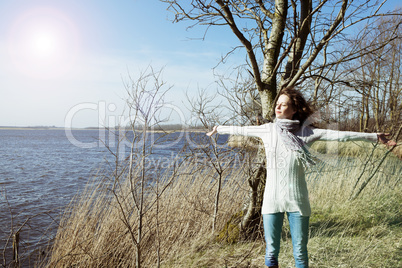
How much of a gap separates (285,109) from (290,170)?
1.59 feet

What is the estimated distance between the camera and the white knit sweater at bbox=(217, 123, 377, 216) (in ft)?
7.18

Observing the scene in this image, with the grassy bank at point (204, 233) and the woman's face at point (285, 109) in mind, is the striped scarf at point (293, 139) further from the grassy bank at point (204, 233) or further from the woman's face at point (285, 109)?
the grassy bank at point (204, 233)

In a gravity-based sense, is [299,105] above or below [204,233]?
above

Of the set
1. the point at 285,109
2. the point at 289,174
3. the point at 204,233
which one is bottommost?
the point at 204,233

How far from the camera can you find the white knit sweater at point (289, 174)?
2.19 meters

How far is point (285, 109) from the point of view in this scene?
237cm

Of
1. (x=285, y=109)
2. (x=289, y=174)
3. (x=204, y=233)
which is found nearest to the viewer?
(x=289, y=174)

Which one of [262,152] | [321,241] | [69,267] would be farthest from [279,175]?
[69,267]

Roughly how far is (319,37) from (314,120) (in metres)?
1.12

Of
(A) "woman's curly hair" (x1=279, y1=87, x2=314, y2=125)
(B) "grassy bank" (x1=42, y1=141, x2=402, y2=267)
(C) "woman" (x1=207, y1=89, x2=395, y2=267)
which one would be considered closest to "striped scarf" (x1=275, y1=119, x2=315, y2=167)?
(C) "woman" (x1=207, y1=89, x2=395, y2=267)

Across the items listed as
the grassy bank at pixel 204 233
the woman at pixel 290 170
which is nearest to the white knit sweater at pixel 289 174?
the woman at pixel 290 170

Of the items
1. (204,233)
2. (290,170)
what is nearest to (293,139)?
(290,170)

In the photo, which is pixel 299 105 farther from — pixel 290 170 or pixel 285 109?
pixel 290 170

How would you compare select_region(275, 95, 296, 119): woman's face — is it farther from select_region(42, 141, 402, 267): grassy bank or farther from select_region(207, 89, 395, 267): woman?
select_region(42, 141, 402, 267): grassy bank
